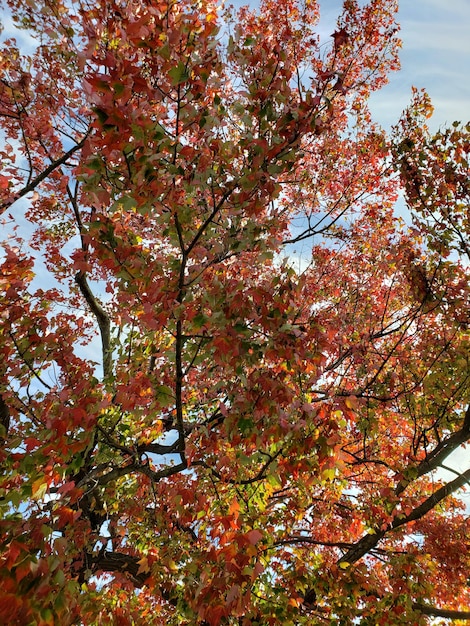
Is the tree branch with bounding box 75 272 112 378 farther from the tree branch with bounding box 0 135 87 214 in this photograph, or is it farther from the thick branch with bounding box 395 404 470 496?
the thick branch with bounding box 395 404 470 496

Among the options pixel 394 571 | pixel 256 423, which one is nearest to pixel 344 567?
pixel 394 571

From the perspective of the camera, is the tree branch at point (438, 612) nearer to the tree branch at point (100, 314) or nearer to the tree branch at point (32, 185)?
the tree branch at point (100, 314)

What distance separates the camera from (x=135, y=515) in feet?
26.0

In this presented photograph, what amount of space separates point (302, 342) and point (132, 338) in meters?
3.39

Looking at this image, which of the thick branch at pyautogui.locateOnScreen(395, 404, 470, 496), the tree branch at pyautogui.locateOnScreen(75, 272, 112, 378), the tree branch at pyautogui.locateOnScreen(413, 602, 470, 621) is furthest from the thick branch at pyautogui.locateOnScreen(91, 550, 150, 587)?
the thick branch at pyautogui.locateOnScreen(395, 404, 470, 496)

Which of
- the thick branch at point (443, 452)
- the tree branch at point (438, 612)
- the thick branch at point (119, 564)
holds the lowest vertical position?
the thick branch at point (119, 564)

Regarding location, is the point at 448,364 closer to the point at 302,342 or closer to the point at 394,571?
the point at 394,571

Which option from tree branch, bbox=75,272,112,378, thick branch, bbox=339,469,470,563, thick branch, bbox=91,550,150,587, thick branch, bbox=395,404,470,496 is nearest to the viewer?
thick branch, bbox=339,469,470,563

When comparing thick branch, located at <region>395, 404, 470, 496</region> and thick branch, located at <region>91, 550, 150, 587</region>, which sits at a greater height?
thick branch, located at <region>395, 404, 470, 496</region>

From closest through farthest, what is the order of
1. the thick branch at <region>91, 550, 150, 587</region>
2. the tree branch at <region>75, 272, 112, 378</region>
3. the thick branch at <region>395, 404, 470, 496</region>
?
the thick branch at <region>395, 404, 470, 496</region> < the thick branch at <region>91, 550, 150, 587</region> < the tree branch at <region>75, 272, 112, 378</region>

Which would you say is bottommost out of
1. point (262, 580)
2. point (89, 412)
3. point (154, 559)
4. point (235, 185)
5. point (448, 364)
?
point (154, 559)

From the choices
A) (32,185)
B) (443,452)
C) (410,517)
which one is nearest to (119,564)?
(410,517)

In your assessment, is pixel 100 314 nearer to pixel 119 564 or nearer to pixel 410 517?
pixel 119 564

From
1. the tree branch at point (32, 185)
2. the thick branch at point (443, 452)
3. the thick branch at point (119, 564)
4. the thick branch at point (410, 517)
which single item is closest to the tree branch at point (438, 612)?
the thick branch at point (410, 517)
